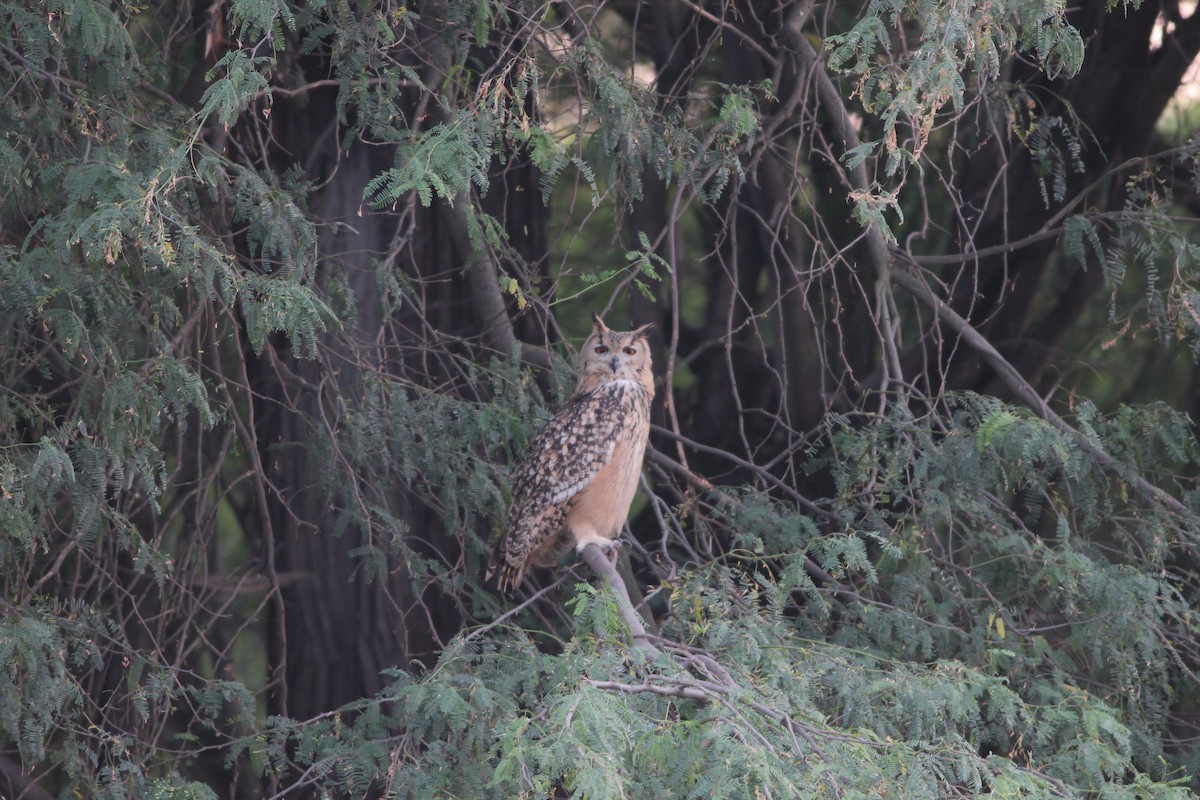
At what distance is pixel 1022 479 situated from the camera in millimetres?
3893

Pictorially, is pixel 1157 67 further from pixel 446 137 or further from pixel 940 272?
pixel 446 137

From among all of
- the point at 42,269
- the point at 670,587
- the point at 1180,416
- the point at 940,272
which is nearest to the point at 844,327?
the point at 940,272

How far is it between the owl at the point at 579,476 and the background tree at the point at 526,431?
0.37 feet

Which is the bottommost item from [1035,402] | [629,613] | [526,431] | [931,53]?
[526,431]

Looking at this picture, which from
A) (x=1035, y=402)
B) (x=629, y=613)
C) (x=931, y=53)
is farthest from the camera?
(x=1035, y=402)

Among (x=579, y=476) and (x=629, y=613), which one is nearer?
(x=629, y=613)

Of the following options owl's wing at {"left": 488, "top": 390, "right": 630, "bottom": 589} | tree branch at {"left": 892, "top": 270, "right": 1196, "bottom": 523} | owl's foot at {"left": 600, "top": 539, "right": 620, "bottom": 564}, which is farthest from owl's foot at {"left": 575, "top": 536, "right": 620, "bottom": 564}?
tree branch at {"left": 892, "top": 270, "right": 1196, "bottom": 523}

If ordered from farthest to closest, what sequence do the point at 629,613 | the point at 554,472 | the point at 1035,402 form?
the point at 554,472, the point at 1035,402, the point at 629,613

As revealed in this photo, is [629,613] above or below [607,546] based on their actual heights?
above

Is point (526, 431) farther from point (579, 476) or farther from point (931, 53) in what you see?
point (931, 53)

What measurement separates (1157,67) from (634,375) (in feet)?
7.86

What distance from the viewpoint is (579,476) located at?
13.8ft

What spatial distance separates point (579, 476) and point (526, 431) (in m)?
0.24

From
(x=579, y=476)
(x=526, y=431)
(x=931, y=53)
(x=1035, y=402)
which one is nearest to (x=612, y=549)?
(x=579, y=476)
